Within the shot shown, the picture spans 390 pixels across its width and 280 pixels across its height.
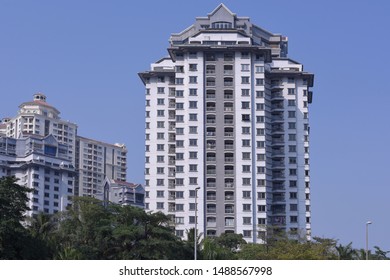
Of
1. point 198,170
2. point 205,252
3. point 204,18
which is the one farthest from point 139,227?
point 204,18

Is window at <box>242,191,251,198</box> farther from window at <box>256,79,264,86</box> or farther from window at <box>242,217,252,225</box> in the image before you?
window at <box>256,79,264,86</box>

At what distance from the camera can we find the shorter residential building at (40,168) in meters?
150

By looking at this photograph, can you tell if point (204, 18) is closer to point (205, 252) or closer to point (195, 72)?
point (195, 72)

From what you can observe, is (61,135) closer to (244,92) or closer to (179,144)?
(179,144)

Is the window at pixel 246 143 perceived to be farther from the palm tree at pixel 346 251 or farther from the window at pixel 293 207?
the palm tree at pixel 346 251

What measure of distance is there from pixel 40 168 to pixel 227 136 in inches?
2278

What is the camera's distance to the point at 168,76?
11538 cm

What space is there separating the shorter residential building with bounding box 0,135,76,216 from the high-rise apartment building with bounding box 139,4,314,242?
4444 centimetres

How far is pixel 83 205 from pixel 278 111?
52.3 metres

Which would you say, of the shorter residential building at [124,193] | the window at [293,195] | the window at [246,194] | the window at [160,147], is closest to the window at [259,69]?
the window at [246,194]

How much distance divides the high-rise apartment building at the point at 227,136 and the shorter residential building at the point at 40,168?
44.4 metres

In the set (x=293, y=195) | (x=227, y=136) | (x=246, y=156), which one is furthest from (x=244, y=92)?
(x=293, y=195)

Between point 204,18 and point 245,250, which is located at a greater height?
point 204,18
